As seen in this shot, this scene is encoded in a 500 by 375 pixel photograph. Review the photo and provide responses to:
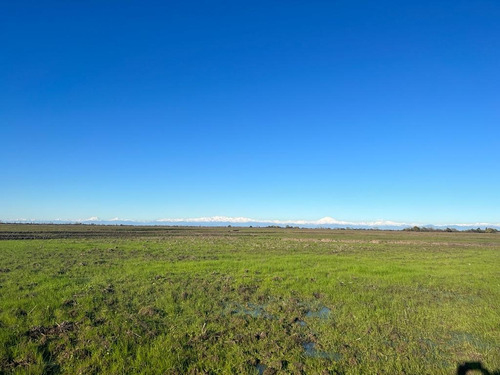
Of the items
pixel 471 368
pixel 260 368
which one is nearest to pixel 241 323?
pixel 260 368

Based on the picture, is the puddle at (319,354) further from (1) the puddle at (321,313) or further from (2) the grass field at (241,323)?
(1) the puddle at (321,313)

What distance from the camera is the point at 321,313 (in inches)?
456

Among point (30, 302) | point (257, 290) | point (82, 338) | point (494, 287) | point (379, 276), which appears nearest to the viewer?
point (82, 338)

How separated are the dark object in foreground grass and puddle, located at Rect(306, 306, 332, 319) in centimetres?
438

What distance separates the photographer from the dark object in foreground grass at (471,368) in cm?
709

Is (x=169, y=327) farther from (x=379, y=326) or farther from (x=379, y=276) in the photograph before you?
(x=379, y=276)

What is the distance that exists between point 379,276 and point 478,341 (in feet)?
33.5

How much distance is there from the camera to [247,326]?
9.87 meters

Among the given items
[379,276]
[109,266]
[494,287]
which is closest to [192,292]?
[109,266]

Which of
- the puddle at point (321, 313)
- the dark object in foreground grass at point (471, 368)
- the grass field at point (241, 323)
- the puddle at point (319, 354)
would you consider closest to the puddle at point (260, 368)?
the grass field at point (241, 323)

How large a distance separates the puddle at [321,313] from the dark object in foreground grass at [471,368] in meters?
4.38

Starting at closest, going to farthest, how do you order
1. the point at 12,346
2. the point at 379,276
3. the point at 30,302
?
1. the point at 12,346
2. the point at 30,302
3. the point at 379,276

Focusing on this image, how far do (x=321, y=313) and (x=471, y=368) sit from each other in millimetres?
5038

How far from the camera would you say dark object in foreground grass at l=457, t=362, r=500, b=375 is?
7091 millimetres
